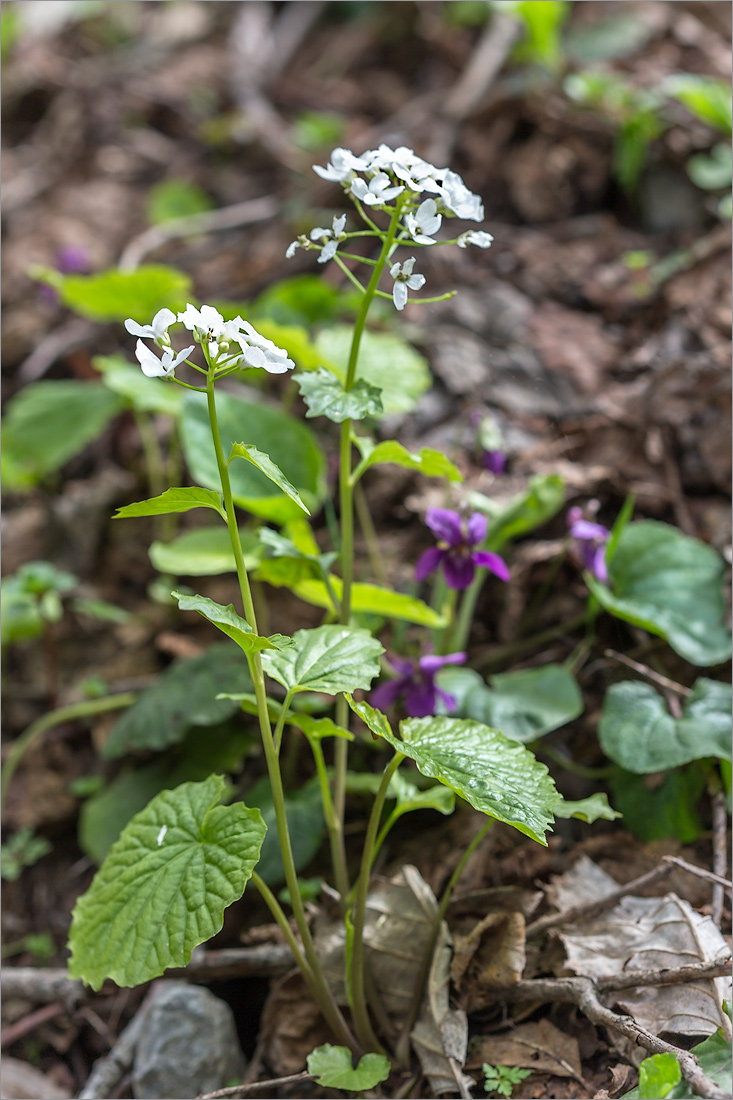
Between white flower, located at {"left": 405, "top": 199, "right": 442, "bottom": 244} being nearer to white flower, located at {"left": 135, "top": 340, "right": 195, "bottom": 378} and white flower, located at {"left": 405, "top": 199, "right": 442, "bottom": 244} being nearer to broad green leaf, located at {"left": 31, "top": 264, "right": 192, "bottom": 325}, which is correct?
white flower, located at {"left": 135, "top": 340, "right": 195, "bottom": 378}

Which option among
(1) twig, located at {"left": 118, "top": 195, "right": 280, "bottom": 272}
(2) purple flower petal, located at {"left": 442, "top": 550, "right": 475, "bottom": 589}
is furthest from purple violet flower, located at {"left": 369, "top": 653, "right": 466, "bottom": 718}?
(1) twig, located at {"left": 118, "top": 195, "right": 280, "bottom": 272}

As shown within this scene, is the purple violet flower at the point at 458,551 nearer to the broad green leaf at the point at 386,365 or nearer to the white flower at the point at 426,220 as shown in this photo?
the broad green leaf at the point at 386,365

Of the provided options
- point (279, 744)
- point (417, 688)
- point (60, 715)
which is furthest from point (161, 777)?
point (279, 744)

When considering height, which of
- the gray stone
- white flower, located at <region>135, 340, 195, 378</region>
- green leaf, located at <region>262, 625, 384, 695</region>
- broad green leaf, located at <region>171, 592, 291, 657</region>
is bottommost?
the gray stone

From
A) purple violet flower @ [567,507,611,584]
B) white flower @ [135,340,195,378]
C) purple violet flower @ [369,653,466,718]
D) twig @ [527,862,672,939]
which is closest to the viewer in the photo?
white flower @ [135,340,195,378]

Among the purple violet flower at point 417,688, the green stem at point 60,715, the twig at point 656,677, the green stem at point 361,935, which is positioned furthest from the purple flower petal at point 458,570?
the green stem at point 60,715

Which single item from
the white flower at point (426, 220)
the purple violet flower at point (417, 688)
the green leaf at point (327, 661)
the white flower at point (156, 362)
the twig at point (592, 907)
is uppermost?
the white flower at point (426, 220)
